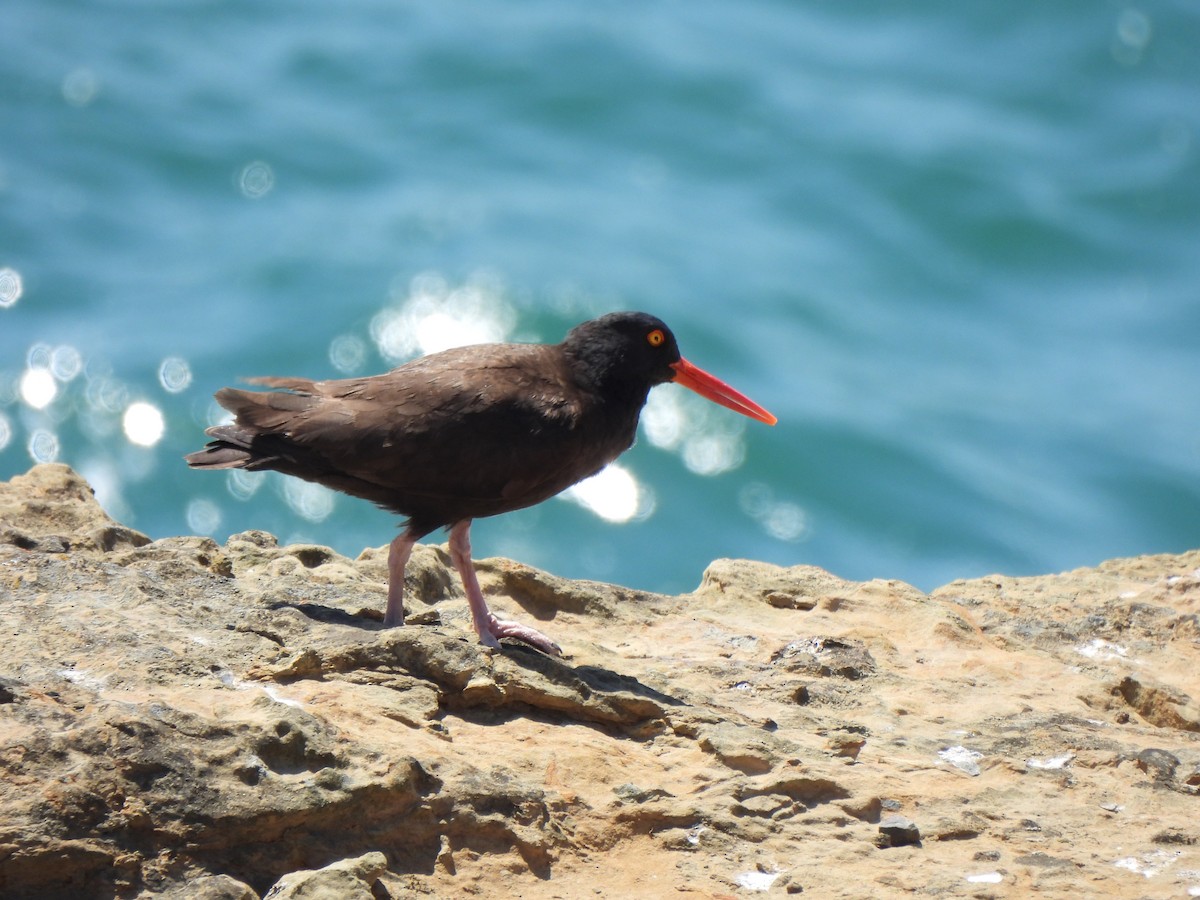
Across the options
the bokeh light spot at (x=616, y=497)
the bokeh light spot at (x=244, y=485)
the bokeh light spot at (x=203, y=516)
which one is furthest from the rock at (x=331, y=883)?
the bokeh light spot at (x=616, y=497)

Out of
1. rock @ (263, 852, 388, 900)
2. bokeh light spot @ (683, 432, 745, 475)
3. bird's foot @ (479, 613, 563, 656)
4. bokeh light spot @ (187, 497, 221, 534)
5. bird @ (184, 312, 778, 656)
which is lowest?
rock @ (263, 852, 388, 900)

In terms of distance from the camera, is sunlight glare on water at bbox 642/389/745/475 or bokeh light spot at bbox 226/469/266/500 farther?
sunlight glare on water at bbox 642/389/745/475

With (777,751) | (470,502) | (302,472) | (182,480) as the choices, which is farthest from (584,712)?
(182,480)

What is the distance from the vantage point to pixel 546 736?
17.4 ft

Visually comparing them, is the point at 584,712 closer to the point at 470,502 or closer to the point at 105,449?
the point at 470,502

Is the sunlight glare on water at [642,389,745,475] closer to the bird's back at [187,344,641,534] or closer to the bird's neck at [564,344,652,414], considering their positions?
the bird's neck at [564,344,652,414]

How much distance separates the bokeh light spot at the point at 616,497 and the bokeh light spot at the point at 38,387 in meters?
6.42

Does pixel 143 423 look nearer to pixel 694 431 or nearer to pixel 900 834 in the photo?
pixel 694 431

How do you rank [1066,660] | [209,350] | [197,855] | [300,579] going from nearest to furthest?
[197,855] < [300,579] < [1066,660] < [209,350]

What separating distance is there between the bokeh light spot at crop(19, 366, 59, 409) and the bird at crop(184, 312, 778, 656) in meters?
11.8

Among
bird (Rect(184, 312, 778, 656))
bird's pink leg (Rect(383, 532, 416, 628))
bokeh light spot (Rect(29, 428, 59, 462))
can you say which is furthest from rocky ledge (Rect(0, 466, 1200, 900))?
bokeh light spot (Rect(29, 428, 59, 462))

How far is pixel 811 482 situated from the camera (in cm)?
1838

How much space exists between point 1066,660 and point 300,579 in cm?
369

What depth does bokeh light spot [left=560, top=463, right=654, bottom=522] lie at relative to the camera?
17469 mm
